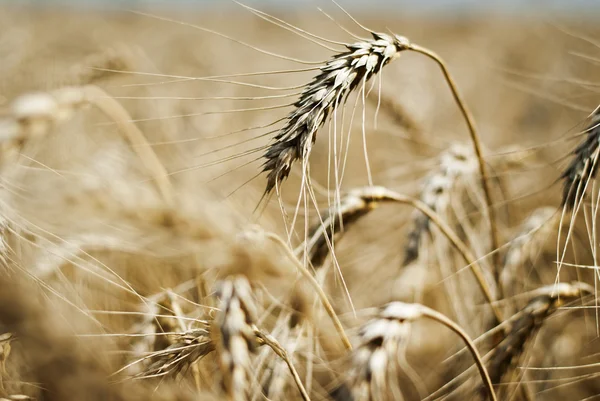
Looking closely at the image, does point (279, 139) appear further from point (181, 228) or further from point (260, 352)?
point (181, 228)

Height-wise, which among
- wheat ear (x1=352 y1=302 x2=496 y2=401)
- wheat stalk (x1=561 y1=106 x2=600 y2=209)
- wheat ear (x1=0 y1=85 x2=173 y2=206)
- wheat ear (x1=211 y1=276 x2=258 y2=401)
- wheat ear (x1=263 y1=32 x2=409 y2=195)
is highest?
wheat ear (x1=0 y1=85 x2=173 y2=206)

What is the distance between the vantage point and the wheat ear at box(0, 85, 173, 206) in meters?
1.11

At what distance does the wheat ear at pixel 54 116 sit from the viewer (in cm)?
111

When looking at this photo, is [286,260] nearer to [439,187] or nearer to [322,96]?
[322,96]

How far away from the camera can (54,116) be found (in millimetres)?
1289

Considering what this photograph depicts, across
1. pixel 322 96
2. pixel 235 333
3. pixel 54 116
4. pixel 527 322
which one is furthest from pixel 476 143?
pixel 54 116

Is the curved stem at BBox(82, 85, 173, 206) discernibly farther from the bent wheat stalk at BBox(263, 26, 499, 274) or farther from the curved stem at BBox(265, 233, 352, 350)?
the bent wheat stalk at BBox(263, 26, 499, 274)

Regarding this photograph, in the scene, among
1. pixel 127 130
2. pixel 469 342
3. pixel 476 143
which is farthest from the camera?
pixel 127 130

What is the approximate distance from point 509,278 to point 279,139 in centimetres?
100

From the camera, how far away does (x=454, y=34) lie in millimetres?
15742

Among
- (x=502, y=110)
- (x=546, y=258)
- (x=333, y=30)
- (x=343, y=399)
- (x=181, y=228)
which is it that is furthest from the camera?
(x=333, y=30)

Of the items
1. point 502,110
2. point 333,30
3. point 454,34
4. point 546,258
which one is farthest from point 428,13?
point 546,258

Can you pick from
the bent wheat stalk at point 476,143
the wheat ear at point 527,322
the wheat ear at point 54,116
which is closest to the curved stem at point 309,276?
the wheat ear at point 54,116

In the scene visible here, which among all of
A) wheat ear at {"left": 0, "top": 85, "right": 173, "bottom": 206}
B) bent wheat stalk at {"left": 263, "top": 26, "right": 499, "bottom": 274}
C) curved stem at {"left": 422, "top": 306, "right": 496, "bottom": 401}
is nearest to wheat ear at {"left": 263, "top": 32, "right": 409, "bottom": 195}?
bent wheat stalk at {"left": 263, "top": 26, "right": 499, "bottom": 274}
